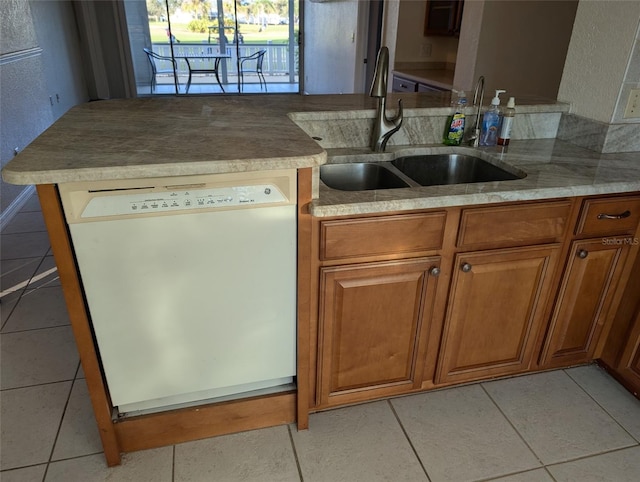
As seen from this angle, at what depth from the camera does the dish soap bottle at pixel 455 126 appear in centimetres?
Answer: 191

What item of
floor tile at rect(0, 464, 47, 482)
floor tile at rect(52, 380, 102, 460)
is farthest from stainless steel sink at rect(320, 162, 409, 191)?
floor tile at rect(0, 464, 47, 482)

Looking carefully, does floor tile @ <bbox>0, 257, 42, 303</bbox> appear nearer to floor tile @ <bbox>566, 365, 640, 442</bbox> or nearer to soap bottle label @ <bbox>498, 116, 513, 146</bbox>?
soap bottle label @ <bbox>498, 116, 513, 146</bbox>

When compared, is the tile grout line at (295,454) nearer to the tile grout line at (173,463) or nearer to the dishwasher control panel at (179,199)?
the tile grout line at (173,463)

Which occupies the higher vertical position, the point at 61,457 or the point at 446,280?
the point at 446,280

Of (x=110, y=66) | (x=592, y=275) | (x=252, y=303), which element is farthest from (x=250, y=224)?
(x=110, y=66)

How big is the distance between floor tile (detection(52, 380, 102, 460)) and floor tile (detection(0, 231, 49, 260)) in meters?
1.36

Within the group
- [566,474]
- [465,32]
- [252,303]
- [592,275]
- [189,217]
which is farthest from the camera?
[465,32]

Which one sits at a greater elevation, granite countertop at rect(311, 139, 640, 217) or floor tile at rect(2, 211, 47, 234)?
granite countertop at rect(311, 139, 640, 217)

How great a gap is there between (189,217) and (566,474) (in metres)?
1.45

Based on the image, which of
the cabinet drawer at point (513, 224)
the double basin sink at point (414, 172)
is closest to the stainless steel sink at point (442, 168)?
the double basin sink at point (414, 172)

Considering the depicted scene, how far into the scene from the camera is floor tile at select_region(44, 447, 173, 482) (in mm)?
1470

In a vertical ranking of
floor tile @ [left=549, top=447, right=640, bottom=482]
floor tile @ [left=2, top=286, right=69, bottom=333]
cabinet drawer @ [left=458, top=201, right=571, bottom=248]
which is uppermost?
cabinet drawer @ [left=458, top=201, right=571, bottom=248]

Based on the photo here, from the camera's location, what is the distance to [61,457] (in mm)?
1539

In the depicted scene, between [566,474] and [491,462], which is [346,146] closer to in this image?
[491,462]
